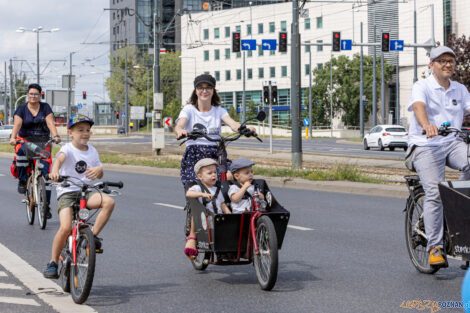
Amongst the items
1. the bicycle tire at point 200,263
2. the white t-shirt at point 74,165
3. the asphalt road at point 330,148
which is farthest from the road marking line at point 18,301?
the asphalt road at point 330,148

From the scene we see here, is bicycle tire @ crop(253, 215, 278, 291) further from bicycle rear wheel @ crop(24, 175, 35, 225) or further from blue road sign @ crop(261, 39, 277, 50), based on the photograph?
blue road sign @ crop(261, 39, 277, 50)

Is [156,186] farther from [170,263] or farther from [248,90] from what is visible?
[248,90]

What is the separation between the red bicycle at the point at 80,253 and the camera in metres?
5.86

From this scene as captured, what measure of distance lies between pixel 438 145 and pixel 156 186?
41.0 ft

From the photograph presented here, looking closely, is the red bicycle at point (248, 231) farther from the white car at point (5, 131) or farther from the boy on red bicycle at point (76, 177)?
the white car at point (5, 131)

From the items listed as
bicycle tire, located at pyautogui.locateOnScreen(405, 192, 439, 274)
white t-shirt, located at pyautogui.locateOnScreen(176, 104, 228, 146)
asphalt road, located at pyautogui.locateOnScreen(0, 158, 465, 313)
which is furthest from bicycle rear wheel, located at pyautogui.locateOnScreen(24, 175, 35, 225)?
bicycle tire, located at pyautogui.locateOnScreen(405, 192, 439, 274)

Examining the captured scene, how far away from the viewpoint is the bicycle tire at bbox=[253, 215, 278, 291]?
6.19m

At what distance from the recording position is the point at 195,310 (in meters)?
5.89

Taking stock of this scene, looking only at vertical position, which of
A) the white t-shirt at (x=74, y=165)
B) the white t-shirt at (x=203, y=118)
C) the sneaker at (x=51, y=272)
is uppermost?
the white t-shirt at (x=203, y=118)

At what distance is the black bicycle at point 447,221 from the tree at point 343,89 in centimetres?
7508

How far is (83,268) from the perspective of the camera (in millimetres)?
5984

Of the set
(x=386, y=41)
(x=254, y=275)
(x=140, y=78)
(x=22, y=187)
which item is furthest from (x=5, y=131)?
(x=254, y=275)

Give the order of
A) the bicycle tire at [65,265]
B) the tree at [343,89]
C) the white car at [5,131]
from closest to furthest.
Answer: the bicycle tire at [65,265] < the white car at [5,131] < the tree at [343,89]

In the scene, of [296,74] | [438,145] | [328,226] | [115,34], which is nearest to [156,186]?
[296,74]
